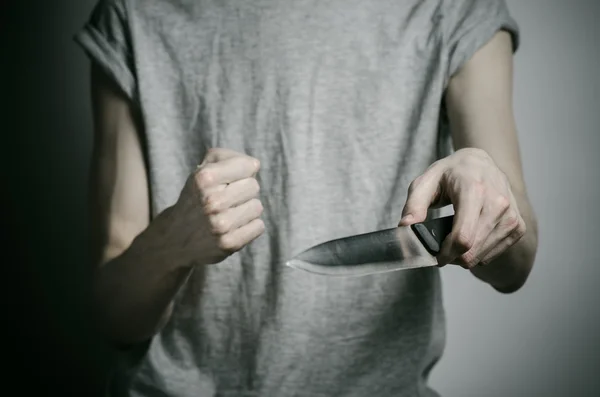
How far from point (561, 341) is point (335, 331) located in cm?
43

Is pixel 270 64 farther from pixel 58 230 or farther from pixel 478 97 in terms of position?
pixel 58 230

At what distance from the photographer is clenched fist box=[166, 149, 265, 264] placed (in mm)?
583

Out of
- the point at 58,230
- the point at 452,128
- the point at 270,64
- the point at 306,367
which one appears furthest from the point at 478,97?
the point at 58,230

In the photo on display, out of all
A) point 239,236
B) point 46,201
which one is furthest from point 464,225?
point 46,201

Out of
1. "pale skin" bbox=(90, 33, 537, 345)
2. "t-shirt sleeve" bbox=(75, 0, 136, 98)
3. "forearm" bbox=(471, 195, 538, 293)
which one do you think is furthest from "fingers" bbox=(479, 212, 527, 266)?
"t-shirt sleeve" bbox=(75, 0, 136, 98)

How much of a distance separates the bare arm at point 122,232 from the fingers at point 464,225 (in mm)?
288

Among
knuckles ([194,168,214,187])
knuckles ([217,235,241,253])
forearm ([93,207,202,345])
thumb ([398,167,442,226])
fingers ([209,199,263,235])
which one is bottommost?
forearm ([93,207,202,345])

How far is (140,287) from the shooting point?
0.70 m

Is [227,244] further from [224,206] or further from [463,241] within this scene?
[463,241]

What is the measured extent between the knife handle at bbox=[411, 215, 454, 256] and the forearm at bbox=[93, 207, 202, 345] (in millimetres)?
242

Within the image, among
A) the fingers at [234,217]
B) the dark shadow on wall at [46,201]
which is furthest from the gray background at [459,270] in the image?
the fingers at [234,217]

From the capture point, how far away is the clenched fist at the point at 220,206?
1.91ft

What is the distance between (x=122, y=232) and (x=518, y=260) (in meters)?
0.42

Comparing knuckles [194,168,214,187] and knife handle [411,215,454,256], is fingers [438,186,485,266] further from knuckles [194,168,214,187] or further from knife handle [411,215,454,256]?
knuckles [194,168,214,187]
